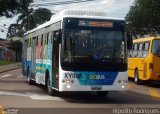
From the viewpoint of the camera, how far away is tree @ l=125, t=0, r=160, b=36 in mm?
50875

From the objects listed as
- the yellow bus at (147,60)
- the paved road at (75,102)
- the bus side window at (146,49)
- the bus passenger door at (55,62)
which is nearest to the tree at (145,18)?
the yellow bus at (147,60)

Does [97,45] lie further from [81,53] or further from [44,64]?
[44,64]

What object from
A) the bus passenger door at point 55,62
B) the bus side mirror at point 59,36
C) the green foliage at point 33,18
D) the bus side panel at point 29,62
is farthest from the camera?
the green foliage at point 33,18

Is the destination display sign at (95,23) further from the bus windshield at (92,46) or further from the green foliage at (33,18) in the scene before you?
the green foliage at (33,18)

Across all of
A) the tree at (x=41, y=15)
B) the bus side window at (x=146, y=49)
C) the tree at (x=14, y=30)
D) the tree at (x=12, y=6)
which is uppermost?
the tree at (x=41, y=15)

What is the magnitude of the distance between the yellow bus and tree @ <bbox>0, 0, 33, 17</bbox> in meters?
10.7

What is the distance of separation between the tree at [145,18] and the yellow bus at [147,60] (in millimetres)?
22180

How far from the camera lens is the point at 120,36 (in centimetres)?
1761

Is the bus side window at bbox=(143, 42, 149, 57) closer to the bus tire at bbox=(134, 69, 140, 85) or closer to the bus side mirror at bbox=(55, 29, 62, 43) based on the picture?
the bus tire at bbox=(134, 69, 140, 85)

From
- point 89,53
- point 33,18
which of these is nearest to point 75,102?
point 89,53

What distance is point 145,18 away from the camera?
51.2 meters

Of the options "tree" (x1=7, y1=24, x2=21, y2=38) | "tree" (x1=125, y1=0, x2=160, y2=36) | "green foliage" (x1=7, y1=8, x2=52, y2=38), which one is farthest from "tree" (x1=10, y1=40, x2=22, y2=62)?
"tree" (x1=125, y1=0, x2=160, y2=36)

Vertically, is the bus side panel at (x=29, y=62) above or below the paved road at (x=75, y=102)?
above

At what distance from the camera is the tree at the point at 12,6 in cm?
3473
